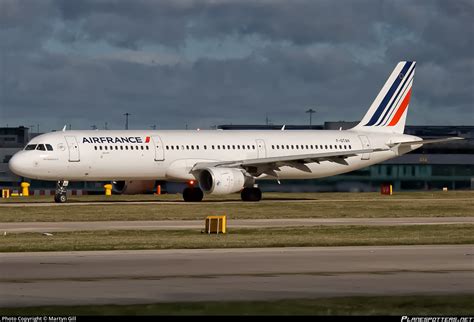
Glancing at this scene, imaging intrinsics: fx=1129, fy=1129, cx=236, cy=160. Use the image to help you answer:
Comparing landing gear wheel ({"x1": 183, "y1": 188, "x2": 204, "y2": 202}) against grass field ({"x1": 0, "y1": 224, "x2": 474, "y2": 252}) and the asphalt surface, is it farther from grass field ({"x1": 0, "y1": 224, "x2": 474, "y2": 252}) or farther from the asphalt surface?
grass field ({"x1": 0, "y1": 224, "x2": 474, "y2": 252})

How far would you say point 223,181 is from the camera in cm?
6462

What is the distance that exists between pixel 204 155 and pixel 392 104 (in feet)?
55.7

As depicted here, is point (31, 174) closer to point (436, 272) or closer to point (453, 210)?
point (453, 210)

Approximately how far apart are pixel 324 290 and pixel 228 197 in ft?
172

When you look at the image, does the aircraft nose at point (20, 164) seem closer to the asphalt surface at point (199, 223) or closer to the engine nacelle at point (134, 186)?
the engine nacelle at point (134, 186)

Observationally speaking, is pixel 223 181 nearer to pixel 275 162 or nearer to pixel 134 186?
pixel 275 162

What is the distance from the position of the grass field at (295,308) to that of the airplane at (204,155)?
43.3m

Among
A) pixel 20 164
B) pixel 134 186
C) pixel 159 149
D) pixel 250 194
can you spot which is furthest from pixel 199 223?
pixel 134 186

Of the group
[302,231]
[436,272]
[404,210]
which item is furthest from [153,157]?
[436,272]

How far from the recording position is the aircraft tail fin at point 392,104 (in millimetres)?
79125

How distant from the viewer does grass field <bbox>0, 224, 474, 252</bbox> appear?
36000 millimetres

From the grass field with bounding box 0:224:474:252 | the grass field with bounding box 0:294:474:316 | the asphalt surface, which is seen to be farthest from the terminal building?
the grass field with bounding box 0:294:474:316

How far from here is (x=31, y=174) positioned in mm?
65312

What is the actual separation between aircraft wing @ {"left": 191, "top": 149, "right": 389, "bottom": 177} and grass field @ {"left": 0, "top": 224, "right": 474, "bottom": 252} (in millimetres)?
22919
